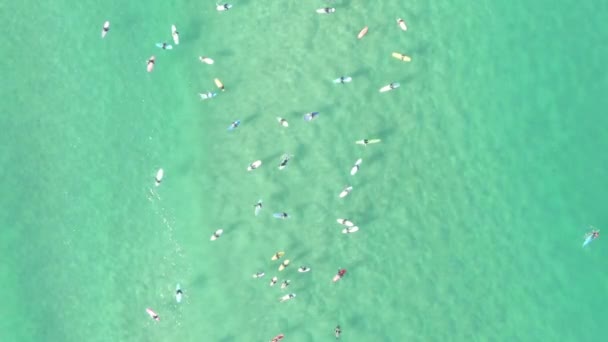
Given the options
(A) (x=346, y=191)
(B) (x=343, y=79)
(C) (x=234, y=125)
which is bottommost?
(A) (x=346, y=191)

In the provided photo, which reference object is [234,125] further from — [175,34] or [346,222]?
[346,222]

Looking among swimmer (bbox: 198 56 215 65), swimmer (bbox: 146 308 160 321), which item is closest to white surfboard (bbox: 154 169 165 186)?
swimmer (bbox: 198 56 215 65)

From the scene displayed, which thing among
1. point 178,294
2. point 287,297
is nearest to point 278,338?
point 287,297

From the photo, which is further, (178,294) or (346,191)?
(346,191)

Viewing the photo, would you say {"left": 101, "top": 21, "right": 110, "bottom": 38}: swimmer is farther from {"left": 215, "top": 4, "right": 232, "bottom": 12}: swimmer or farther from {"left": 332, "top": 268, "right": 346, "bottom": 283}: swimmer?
{"left": 332, "top": 268, "right": 346, "bottom": 283}: swimmer

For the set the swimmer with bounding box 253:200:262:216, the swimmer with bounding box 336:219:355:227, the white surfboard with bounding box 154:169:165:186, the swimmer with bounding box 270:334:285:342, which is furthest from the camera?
the white surfboard with bounding box 154:169:165:186

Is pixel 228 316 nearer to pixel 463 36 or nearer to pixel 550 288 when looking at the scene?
pixel 550 288

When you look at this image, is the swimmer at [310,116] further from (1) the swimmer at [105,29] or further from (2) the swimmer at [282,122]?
(1) the swimmer at [105,29]

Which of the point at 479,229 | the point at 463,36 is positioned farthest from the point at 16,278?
the point at 463,36
